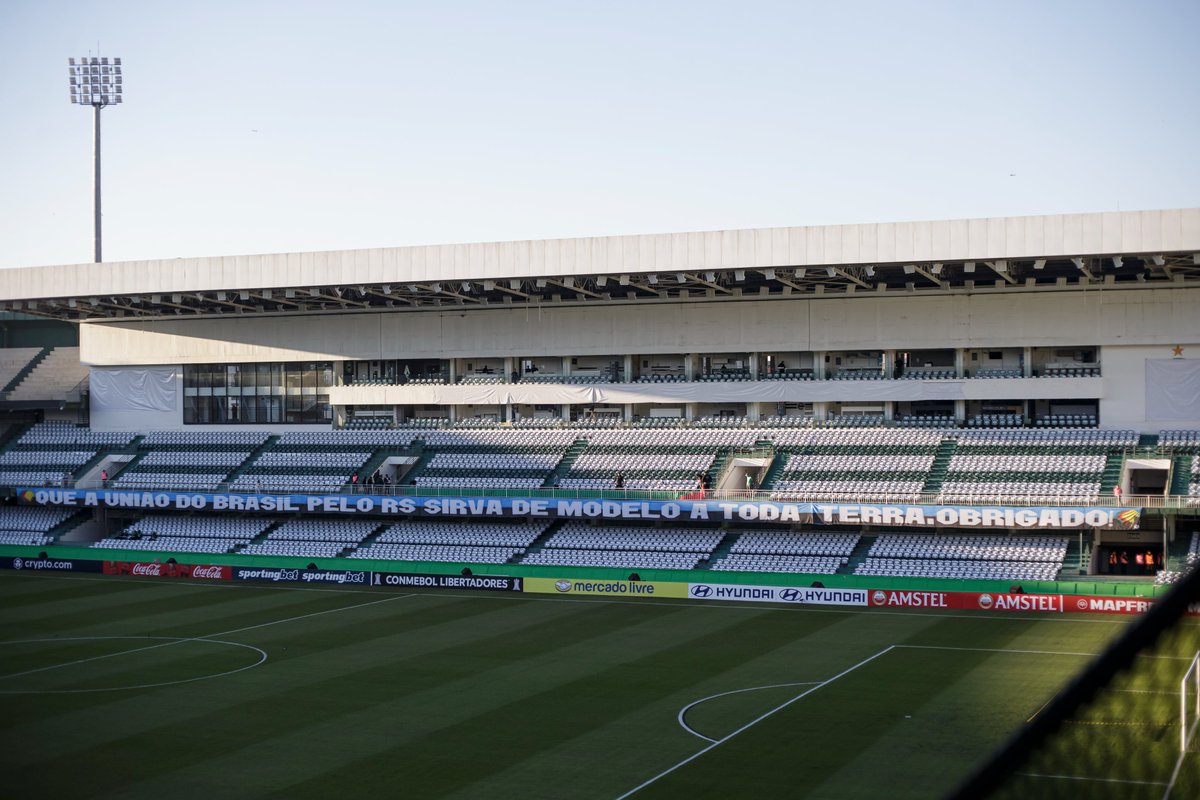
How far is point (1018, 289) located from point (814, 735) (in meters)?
28.4

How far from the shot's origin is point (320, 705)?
2383 centimetres

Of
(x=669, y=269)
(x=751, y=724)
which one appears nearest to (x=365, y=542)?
(x=669, y=269)

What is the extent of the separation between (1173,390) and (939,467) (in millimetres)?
8938

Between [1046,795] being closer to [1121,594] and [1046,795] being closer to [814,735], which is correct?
[814,735]

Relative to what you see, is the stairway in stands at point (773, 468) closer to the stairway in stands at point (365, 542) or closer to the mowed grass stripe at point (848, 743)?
the stairway in stands at point (365, 542)

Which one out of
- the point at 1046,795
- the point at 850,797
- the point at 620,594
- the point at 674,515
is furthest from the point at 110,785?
the point at 674,515

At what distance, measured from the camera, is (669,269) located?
4359 cm

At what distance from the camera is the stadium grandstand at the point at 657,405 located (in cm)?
3919

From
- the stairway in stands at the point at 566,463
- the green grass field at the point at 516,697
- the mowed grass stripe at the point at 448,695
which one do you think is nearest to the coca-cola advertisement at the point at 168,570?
the green grass field at the point at 516,697

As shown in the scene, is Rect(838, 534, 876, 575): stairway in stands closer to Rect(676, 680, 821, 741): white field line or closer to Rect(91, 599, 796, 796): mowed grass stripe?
Rect(91, 599, 796, 796): mowed grass stripe

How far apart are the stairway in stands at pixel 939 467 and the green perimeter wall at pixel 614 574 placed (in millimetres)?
5535

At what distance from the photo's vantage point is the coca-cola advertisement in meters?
44.2

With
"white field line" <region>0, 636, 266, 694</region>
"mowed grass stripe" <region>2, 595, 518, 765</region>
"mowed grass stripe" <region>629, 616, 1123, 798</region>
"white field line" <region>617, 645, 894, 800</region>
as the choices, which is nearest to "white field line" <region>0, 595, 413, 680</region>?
"white field line" <region>0, 636, 266, 694</region>

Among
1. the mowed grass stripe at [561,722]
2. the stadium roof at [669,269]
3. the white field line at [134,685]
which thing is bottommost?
the white field line at [134,685]
